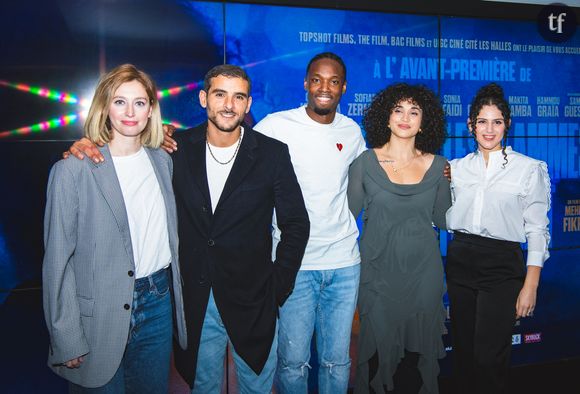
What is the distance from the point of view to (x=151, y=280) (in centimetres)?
185

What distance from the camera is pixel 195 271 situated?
2.05m

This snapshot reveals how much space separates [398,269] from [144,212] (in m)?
1.34

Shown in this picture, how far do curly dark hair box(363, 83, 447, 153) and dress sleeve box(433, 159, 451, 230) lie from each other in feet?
0.75

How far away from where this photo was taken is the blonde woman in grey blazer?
1684 mm

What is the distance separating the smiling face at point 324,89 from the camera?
2.41m

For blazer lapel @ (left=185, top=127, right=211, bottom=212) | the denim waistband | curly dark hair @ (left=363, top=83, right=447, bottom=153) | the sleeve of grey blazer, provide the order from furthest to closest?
1. curly dark hair @ (left=363, top=83, right=447, bottom=153)
2. blazer lapel @ (left=185, top=127, right=211, bottom=212)
3. the denim waistband
4. the sleeve of grey blazer

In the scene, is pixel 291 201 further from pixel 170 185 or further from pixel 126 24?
pixel 126 24

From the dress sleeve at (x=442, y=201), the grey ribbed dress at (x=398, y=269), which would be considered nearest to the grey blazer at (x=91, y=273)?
the grey ribbed dress at (x=398, y=269)

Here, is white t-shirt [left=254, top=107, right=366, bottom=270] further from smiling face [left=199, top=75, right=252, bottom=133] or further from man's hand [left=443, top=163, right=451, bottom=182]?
man's hand [left=443, top=163, right=451, bottom=182]

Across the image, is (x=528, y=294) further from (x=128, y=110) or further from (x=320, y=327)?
(x=128, y=110)

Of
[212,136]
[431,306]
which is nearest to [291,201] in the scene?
[212,136]

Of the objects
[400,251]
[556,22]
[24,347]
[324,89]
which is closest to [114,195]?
[324,89]

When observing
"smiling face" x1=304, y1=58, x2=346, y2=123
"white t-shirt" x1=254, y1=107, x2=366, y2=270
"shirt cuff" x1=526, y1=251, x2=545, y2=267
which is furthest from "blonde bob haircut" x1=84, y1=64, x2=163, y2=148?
"shirt cuff" x1=526, y1=251, x2=545, y2=267

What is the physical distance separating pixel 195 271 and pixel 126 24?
5.53ft
